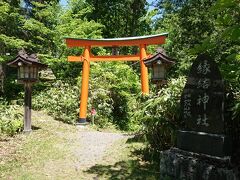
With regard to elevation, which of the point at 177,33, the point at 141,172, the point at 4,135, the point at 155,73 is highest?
the point at 177,33

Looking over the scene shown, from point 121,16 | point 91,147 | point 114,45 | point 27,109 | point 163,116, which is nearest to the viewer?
point 163,116

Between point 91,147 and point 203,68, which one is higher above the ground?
point 203,68

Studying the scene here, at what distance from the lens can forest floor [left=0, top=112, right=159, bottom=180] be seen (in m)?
7.36

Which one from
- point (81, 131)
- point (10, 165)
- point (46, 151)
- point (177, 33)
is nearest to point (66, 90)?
point (81, 131)

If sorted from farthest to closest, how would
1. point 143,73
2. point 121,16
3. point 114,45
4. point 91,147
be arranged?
point 121,16 < point 114,45 < point 143,73 < point 91,147

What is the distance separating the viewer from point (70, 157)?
8773 mm

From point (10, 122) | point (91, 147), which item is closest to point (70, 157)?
point (91, 147)

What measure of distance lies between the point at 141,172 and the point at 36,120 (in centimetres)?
687

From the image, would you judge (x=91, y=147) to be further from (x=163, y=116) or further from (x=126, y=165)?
(x=163, y=116)

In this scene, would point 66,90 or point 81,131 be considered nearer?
point 81,131

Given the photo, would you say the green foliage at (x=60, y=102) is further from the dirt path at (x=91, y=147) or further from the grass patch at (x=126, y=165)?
the grass patch at (x=126, y=165)

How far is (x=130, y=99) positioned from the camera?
711 inches

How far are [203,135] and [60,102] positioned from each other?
10.5m

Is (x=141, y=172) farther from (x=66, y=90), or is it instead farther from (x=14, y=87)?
(x=14, y=87)
